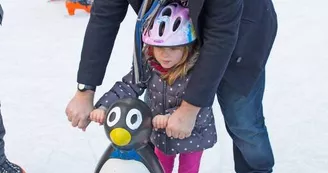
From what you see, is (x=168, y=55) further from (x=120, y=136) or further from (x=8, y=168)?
(x=8, y=168)

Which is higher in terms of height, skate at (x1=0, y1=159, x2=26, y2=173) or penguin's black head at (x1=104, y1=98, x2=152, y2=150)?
penguin's black head at (x1=104, y1=98, x2=152, y2=150)

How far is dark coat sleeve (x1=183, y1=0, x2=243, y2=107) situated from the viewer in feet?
3.25

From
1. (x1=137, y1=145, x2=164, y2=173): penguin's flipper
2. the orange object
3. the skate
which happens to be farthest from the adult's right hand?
the orange object

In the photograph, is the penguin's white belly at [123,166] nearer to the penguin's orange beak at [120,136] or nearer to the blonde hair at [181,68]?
the penguin's orange beak at [120,136]

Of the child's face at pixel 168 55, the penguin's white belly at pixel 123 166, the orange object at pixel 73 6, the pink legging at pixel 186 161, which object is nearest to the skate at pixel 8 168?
the pink legging at pixel 186 161

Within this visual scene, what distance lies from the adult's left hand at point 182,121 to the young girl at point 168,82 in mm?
14

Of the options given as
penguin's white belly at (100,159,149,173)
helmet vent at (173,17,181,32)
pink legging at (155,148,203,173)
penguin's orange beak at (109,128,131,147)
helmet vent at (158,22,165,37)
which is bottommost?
pink legging at (155,148,203,173)

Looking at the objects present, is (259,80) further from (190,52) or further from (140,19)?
(140,19)

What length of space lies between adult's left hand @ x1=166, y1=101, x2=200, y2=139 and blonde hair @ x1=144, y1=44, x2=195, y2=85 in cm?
10

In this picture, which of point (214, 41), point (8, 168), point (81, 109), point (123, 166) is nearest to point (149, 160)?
point (123, 166)

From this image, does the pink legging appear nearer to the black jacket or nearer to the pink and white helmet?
the black jacket

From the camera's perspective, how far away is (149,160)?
1087 millimetres

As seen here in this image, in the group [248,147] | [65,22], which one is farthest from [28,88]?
[248,147]

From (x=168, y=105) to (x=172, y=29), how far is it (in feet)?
0.69
